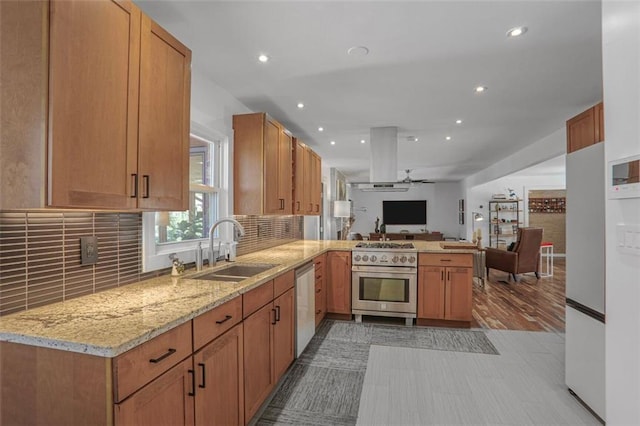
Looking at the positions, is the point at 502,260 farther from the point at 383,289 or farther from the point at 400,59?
the point at 400,59

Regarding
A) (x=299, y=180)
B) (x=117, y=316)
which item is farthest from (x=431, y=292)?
(x=117, y=316)

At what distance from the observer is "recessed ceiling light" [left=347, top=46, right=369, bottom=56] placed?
226 centimetres

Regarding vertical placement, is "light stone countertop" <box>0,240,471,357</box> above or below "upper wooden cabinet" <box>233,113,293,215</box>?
below

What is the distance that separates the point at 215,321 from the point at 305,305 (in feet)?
4.87

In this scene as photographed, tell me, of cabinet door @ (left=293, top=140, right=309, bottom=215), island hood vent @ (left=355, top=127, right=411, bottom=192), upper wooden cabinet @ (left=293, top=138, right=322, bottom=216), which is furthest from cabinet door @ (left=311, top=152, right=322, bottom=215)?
island hood vent @ (left=355, top=127, right=411, bottom=192)

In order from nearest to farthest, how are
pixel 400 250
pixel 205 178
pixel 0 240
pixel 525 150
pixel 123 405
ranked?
pixel 123 405 < pixel 0 240 < pixel 205 178 < pixel 400 250 < pixel 525 150

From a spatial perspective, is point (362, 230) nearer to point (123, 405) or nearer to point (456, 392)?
point (456, 392)

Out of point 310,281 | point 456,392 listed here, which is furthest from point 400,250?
point 456,392

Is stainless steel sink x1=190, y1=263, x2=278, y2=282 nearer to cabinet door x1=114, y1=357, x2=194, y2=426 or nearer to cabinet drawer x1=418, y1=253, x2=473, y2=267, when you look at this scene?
cabinet door x1=114, y1=357, x2=194, y2=426

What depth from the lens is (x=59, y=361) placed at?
1044 mm

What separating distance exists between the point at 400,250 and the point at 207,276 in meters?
2.31

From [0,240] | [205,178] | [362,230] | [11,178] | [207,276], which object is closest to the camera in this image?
[11,178]

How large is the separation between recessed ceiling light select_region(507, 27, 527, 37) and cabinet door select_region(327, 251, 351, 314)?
269 centimetres

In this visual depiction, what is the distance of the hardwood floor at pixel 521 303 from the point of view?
382 centimetres
